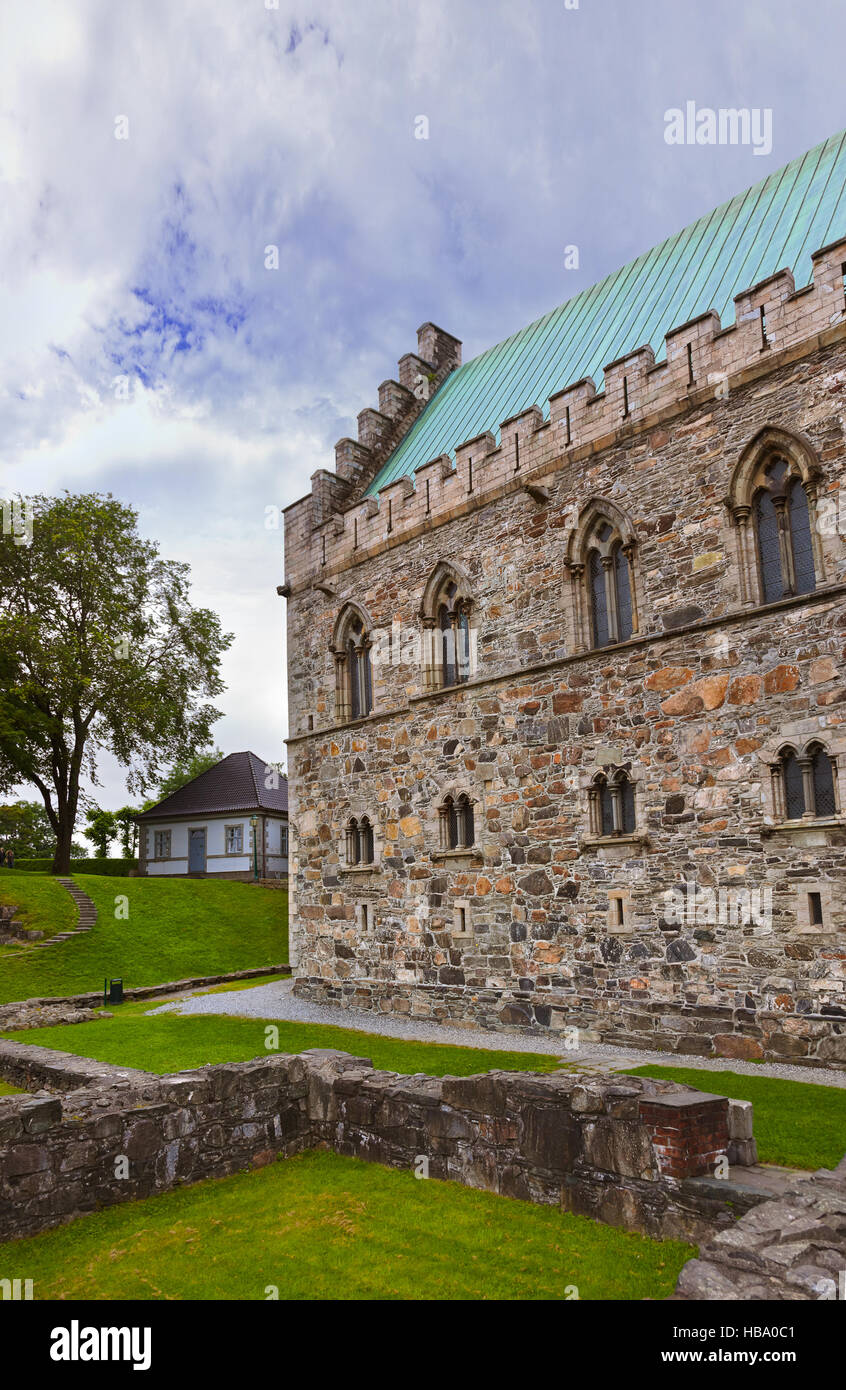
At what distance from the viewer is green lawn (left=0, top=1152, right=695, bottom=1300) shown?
6.19 meters

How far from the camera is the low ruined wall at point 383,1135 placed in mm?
6855

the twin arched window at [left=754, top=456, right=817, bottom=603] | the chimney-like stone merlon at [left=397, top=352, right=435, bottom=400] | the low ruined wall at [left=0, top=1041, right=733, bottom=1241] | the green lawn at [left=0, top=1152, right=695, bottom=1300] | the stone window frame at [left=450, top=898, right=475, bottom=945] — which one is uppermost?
the chimney-like stone merlon at [left=397, top=352, right=435, bottom=400]

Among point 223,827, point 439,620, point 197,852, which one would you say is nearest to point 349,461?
point 439,620

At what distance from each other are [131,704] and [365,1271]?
32750 millimetres

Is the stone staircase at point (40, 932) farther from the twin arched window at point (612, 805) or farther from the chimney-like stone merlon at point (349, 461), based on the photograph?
the twin arched window at point (612, 805)

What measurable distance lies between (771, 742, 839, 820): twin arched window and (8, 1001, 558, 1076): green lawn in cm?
507

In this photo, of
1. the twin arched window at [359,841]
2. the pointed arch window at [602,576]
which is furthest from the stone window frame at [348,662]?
the pointed arch window at [602,576]

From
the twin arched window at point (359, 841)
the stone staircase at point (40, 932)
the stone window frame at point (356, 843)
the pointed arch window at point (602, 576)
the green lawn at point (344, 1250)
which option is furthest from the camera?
the stone staircase at point (40, 932)

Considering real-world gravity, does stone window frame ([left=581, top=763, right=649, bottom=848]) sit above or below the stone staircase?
above

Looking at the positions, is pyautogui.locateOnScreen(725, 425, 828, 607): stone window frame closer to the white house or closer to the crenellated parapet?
the crenellated parapet

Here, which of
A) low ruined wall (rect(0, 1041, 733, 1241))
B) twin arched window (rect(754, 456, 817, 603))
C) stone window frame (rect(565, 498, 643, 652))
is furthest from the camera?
stone window frame (rect(565, 498, 643, 652))

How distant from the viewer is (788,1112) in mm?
9594

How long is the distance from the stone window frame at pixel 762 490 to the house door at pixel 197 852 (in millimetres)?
32776

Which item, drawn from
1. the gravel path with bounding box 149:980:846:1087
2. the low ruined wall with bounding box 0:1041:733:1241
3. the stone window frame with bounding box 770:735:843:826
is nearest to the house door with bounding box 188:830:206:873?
the gravel path with bounding box 149:980:846:1087
